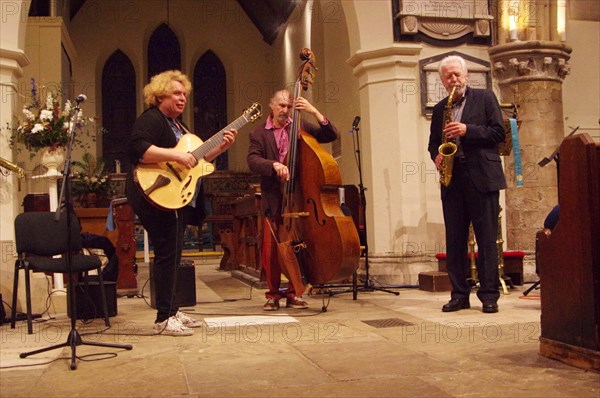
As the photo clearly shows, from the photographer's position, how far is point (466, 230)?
196 inches

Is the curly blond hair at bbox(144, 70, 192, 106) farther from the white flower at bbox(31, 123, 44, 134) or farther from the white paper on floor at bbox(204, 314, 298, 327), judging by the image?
the white flower at bbox(31, 123, 44, 134)

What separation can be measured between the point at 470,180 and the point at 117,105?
15.0 metres

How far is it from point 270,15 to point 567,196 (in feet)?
46.8

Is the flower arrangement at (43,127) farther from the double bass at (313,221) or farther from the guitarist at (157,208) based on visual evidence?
the double bass at (313,221)

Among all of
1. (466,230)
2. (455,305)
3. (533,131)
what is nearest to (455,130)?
(466,230)

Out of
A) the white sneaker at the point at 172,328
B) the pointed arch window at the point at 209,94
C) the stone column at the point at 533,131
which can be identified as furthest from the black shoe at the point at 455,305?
the pointed arch window at the point at 209,94

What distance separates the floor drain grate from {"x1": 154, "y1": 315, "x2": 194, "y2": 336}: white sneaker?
115 centimetres

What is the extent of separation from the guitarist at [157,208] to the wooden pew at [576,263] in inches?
77.9

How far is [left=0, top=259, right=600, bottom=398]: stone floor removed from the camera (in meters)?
2.68

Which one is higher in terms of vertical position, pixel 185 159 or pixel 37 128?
pixel 37 128

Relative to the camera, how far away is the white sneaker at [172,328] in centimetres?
409

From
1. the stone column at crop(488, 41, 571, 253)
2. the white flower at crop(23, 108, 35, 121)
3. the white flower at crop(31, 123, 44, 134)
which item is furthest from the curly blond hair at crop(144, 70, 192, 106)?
the stone column at crop(488, 41, 571, 253)

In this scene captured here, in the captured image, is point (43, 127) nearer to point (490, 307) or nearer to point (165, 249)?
point (165, 249)

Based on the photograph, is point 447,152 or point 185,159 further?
point 447,152
